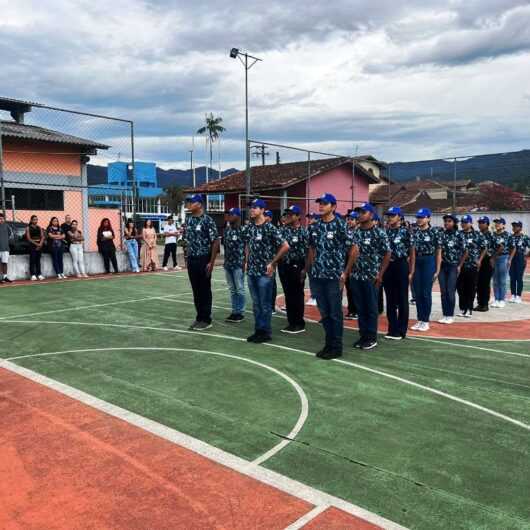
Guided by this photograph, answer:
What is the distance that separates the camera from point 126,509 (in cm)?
323

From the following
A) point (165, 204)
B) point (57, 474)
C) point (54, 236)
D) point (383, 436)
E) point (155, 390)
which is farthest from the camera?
point (165, 204)

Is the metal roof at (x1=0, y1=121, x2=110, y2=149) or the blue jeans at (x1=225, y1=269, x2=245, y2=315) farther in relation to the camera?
the metal roof at (x1=0, y1=121, x2=110, y2=149)

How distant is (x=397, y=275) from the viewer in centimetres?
759

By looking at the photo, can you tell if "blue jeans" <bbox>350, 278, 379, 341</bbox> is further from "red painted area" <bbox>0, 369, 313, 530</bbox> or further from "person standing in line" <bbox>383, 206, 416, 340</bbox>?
"red painted area" <bbox>0, 369, 313, 530</bbox>

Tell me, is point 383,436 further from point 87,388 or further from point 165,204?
point 165,204

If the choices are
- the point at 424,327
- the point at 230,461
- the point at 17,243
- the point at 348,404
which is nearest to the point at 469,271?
the point at 424,327

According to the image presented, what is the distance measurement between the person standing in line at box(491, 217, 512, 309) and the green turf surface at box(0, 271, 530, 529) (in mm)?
3813

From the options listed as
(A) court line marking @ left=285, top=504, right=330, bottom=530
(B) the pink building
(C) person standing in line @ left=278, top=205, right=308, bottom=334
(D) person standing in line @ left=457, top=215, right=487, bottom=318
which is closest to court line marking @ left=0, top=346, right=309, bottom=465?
(A) court line marking @ left=285, top=504, right=330, bottom=530

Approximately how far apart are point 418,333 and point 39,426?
564 cm

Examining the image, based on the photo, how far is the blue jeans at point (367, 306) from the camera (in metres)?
7.05

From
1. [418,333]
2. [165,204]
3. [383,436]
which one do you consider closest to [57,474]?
[383,436]

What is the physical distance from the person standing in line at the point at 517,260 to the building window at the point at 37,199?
58.9ft

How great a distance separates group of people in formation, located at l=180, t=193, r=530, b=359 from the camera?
6.56m

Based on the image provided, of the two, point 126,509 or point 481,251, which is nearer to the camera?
point 126,509
